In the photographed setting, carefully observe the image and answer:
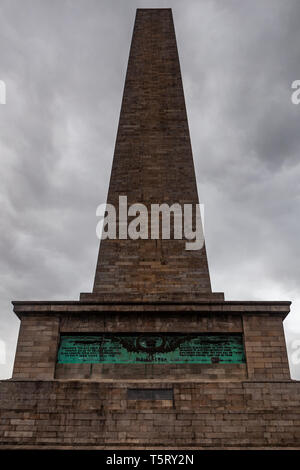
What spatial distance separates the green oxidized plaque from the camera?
8602 millimetres

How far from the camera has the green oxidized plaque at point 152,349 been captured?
28.2 ft

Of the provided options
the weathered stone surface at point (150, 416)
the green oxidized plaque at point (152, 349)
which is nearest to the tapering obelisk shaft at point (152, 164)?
the green oxidized plaque at point (152, 349)

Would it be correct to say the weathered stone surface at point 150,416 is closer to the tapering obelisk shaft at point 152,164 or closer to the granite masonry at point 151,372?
the granite masonry at point 151,372

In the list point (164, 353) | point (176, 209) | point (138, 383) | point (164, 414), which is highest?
point (176, 209)

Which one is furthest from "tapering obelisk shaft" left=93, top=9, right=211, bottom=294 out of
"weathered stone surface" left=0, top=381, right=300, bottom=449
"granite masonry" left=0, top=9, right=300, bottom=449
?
"weathered stone surface" left=0, top=381, right=300, bottom=449

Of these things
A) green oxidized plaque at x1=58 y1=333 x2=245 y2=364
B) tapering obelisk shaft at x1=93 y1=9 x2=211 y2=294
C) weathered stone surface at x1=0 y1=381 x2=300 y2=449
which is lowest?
weathered stone surface at x1=0 y1=381 x2=300 y2=449

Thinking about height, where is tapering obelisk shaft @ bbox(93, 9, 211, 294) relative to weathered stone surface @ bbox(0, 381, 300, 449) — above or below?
above

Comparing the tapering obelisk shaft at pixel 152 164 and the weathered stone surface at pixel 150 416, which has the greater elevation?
the tapering obelisk shaft at pixel 152 164

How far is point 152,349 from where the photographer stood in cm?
870

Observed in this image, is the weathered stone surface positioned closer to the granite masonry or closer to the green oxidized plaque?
the granite masonry
